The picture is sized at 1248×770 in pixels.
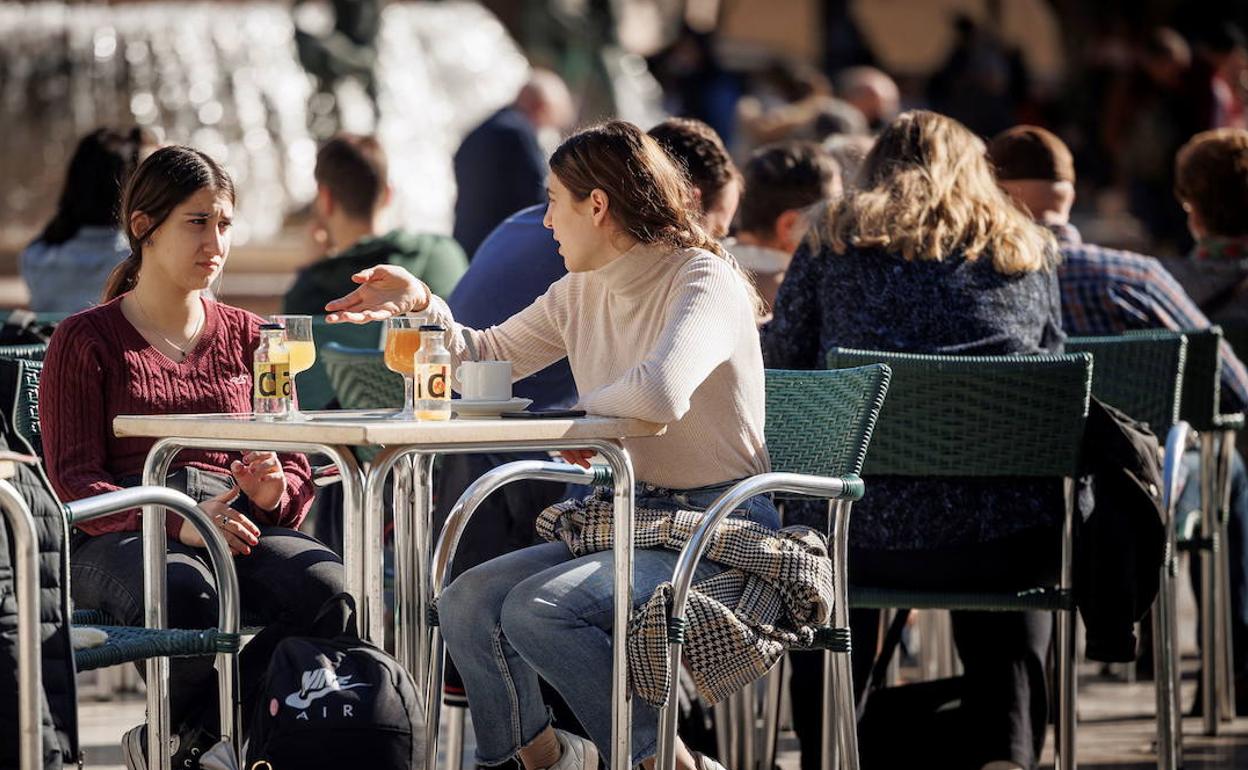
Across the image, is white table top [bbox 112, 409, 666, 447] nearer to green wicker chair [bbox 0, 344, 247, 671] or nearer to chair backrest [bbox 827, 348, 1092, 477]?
green wicker chair [bbox 0, 344, 247, 671]

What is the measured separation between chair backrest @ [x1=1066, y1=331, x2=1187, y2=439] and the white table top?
165 centimetres

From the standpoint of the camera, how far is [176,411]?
13.3 feet

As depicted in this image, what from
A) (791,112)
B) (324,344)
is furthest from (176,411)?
(791,112)

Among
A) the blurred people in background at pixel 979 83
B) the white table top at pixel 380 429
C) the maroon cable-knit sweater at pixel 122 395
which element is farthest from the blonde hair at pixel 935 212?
the blurred people in background at pixel 979 83

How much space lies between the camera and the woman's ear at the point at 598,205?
3.90 meters

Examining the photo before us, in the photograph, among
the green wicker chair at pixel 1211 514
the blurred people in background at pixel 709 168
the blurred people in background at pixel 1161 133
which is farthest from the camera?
the blurred people in background at pixel 1161 133

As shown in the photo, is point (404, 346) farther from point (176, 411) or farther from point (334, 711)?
point (334, 711)

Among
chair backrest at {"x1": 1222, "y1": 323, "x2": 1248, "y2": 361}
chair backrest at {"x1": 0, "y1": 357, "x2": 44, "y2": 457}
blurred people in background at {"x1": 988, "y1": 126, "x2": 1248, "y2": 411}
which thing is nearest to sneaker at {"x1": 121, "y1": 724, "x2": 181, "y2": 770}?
chair backrest at {"x1": 0, "y1": 357, "x2": 44, "y2": 457}

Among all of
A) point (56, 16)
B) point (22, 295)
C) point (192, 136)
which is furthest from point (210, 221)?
point (56, 16)

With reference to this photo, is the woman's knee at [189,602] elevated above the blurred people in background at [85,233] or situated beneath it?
situated beneath

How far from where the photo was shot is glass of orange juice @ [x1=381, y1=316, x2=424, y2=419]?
12.3 feet

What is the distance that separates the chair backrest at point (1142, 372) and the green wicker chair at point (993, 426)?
68cm

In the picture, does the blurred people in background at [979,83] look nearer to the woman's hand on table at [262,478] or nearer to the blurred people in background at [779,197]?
the blurred people in background at [779,197]

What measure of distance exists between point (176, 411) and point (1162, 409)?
2216 millimetres
